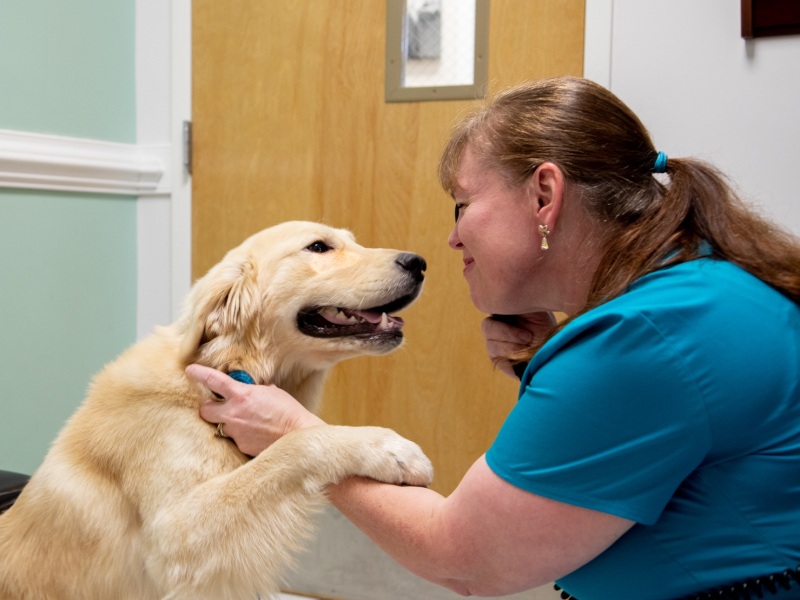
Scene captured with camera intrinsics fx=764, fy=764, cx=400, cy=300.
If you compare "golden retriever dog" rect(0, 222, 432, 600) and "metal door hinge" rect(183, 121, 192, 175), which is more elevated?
"metal door hinge" rect(183, 121, 192, 175)

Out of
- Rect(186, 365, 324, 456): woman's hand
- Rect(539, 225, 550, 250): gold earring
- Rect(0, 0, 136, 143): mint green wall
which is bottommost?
Rect(186, 365, 324, 456): woman's hand

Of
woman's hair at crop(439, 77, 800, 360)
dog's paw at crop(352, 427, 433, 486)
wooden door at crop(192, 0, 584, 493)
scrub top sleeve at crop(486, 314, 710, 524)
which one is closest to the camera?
scrub top sleeve at crop(486, 314, 710, 524)

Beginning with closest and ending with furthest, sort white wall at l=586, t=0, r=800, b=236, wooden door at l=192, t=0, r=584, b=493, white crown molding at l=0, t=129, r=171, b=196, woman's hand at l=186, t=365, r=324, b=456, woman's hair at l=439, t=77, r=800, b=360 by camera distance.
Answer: woman's hair at l=439, t=77, r=800, b=360 → woman's hand at l=186, t=365, r=324, b=456 → white wall at l=586, t=0, r=800, b=236 → white crown molding at l=0, t=129, r=171, b=196 → wooden door at l=192, t=0, r=584, b=493

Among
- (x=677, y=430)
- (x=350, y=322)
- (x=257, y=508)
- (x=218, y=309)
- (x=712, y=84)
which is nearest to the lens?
(x=677, y=430)

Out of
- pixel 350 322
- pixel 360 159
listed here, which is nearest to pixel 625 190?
pixel 350 322

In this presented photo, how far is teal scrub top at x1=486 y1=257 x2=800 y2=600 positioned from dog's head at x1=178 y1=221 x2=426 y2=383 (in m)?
0.52

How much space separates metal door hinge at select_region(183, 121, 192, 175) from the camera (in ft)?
8.21

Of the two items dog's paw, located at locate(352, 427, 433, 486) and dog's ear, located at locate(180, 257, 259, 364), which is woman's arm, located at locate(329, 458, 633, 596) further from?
dog's ear, located at locate(180, 257, 259, 364)

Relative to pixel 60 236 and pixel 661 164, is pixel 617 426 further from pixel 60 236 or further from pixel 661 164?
pixel 60 236

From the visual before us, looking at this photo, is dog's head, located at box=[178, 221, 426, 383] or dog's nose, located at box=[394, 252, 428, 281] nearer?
dog's head, located at box=[178, 221, 426, 383]

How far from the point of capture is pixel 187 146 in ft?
8.23

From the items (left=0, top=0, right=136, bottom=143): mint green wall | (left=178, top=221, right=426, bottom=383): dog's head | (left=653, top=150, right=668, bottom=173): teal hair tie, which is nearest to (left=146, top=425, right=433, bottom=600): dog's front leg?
(left=178, top=221, right=426, bottom=383): dog's head

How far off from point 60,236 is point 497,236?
159cm

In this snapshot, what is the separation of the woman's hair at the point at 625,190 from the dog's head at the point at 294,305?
39 centimetres
